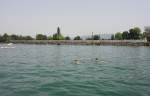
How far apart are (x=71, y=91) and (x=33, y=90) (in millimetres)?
3125

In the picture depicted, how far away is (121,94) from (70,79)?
767 centimetres

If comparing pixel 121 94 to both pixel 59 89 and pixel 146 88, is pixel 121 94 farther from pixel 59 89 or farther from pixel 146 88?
pixel 59 89

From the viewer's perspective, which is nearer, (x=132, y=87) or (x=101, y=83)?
(x=132, y=87)

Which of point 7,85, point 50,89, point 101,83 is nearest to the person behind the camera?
point 50,89

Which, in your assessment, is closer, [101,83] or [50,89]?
[50,89]

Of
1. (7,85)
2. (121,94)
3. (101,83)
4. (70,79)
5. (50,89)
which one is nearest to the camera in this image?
(121,94)

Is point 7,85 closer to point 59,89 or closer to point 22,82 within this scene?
point 22,82

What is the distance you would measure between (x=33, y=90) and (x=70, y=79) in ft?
20.7

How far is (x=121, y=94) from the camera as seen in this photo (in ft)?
62.8

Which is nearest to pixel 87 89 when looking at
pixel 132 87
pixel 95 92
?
pixel 95 92

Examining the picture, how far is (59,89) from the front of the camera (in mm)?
20641

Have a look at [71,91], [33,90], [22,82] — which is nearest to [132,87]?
[71,91]

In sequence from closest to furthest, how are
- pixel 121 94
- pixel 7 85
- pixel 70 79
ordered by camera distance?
1. pixel 121 94
2. pixel 7 85
3. pixel 70 79

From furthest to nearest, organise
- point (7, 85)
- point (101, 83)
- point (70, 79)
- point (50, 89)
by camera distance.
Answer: point (70, 79) → point (101, 83) → point (7, 85) → point (50, 89)
